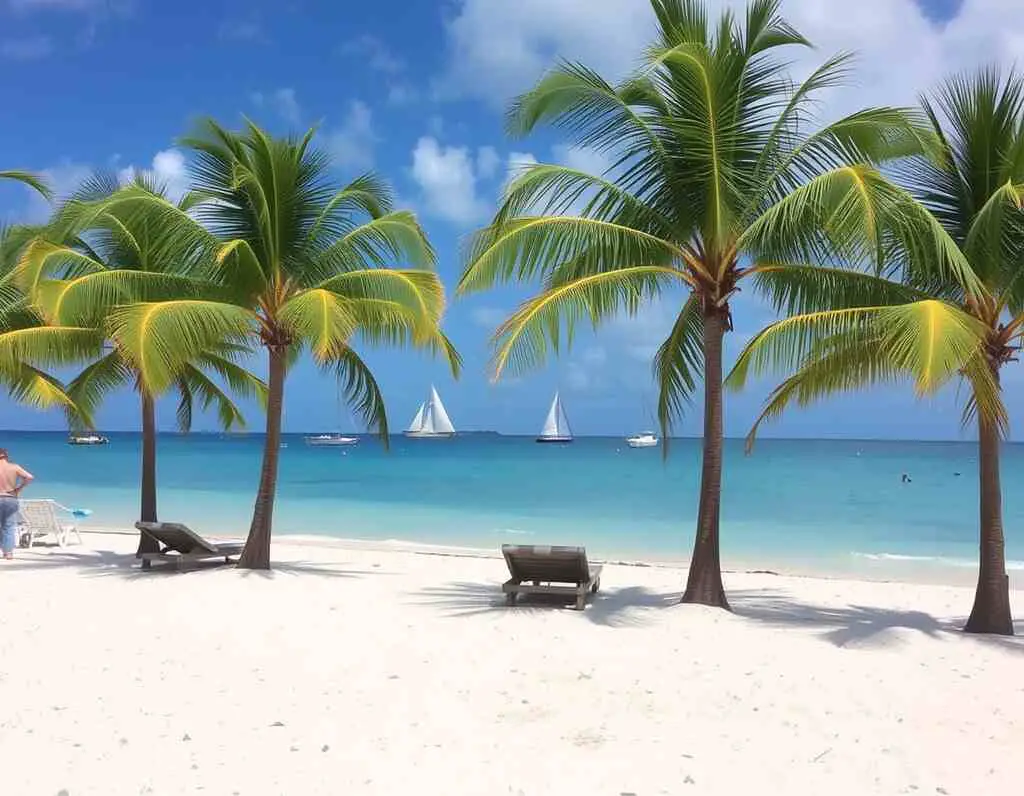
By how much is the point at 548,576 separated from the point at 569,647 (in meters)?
2.04

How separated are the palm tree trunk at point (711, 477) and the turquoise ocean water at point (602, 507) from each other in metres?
9.00

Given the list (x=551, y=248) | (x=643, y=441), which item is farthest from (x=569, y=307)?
(x=643, y=441)

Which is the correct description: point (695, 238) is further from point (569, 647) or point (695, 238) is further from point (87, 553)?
point (87, 553)

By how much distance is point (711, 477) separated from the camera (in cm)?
924

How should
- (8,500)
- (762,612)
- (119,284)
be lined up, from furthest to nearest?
(8,500) → (119,284) → (762,612)

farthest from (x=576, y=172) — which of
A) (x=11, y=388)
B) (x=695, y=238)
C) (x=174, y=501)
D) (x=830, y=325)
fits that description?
(x=174, y=501)

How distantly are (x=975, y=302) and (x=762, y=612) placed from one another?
3.85 m

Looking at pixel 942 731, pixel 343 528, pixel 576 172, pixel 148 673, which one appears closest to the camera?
pixel 942 731

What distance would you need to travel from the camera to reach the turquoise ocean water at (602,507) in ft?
71.0

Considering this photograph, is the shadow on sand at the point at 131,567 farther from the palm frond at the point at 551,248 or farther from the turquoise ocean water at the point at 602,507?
the turquoise ocean water at the point at 602,507

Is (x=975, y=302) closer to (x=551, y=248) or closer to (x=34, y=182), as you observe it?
(x=551, y=248)

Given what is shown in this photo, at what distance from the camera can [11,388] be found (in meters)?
13.2

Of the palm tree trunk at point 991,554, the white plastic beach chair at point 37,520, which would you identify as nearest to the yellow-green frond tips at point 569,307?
the palm tree trunk at point 991,554

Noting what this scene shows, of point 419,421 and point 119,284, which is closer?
point 119,284
